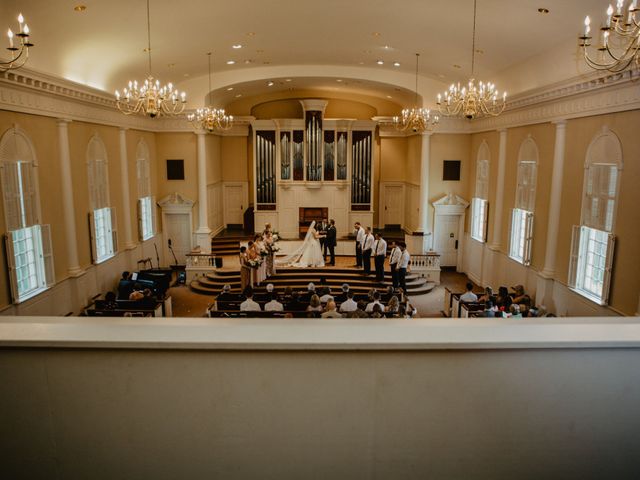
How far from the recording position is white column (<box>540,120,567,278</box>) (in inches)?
485

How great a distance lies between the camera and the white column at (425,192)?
19469mm

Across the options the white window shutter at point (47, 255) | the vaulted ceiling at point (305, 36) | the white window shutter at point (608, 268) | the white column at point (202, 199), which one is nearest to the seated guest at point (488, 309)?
the white window shutter at point (608, 268)

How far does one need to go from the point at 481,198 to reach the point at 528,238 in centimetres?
455

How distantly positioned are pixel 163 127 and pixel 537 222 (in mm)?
14182

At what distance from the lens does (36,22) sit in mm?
9398

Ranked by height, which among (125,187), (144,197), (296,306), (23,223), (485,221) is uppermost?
(125,187)

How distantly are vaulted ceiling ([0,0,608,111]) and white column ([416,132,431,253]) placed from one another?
2.55 m

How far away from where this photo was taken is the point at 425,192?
64.6 feet

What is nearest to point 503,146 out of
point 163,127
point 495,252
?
point 495,252

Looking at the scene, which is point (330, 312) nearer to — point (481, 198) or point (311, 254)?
point (311, 254)

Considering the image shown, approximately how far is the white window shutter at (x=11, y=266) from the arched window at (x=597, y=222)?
1211 centimetres

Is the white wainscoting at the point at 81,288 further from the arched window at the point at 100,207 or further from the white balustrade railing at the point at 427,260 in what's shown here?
the white balustrade railing at the point at 427,260

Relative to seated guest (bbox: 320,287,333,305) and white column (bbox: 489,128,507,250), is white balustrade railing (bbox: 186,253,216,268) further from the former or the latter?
white column (bbox: 489,128,507,250)

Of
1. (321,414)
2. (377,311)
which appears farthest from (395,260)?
(321,414)
